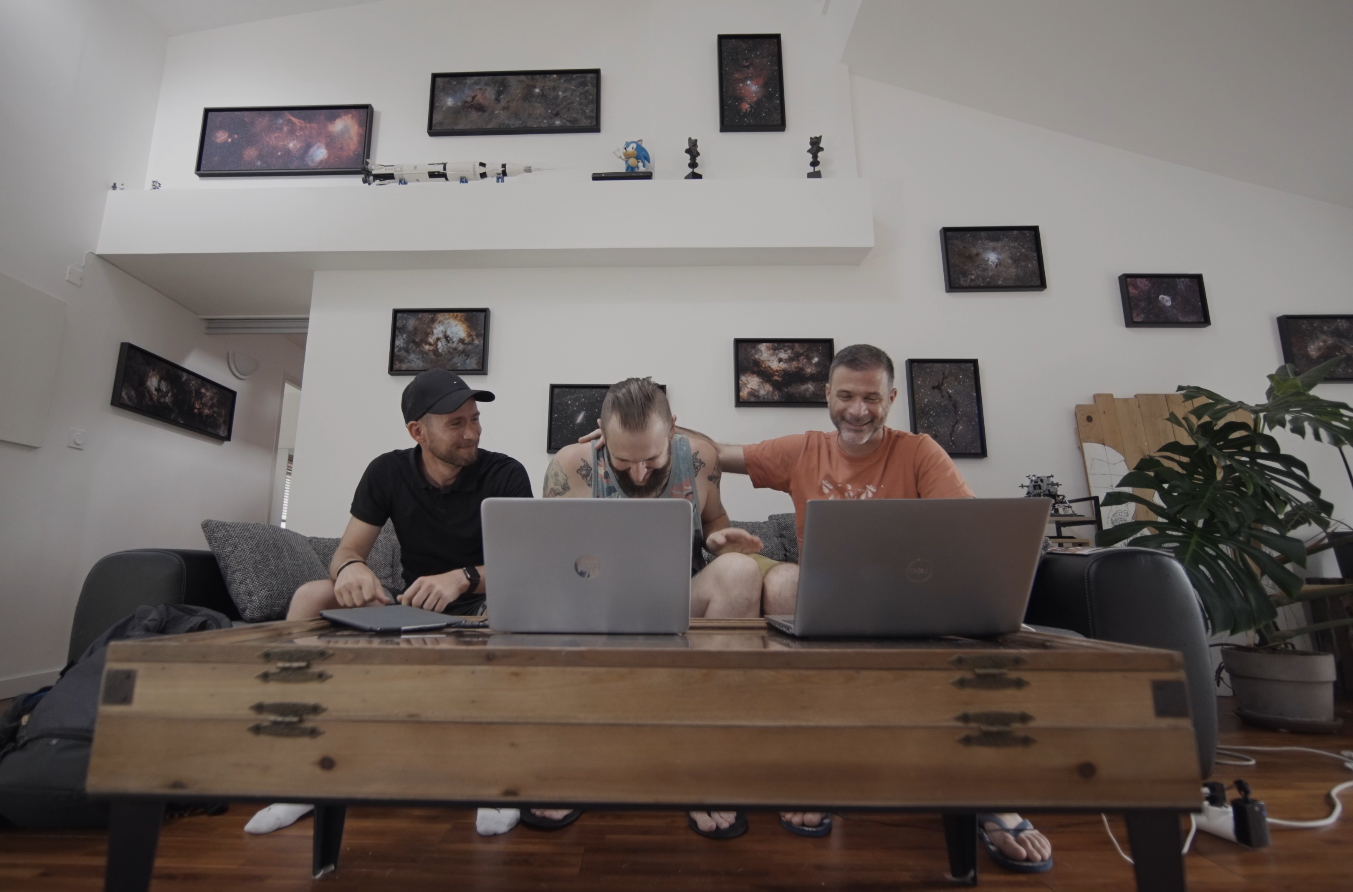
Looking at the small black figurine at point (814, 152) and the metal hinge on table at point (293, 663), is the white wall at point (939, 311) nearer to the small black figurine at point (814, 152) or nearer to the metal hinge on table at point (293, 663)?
the small black figurine at point (814, 152)

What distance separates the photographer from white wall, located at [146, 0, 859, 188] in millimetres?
3553

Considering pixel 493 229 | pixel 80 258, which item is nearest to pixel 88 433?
pixel 80 258

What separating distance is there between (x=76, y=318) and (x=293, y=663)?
12.2 ft

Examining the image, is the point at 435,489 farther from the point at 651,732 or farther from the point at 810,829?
the point at 651,732

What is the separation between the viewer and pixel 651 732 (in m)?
0.71

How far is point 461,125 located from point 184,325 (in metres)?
2.09

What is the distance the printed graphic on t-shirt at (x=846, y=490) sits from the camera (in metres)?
1.92

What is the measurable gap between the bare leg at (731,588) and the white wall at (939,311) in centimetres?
172

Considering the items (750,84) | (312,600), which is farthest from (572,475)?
(750,84)

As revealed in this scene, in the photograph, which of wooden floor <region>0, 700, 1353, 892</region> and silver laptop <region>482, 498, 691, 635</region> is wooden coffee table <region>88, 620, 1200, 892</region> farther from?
wooden floor <region>0, 700, 1353, 892</region>

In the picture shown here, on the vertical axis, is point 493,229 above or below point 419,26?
below

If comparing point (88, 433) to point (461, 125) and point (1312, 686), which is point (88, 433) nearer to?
point (461, 125)

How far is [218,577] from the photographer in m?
2.06

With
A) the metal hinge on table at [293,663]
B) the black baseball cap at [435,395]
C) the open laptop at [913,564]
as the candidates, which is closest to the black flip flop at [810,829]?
the open laptop at [913,564]
